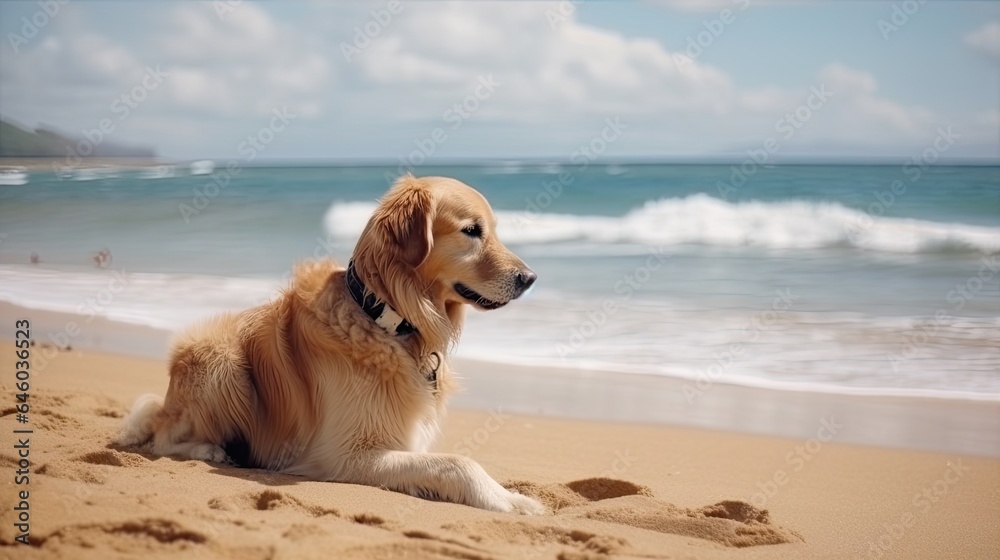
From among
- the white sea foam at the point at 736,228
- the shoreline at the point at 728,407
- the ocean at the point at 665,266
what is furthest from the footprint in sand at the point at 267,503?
the white sea foam at the point at 736,228

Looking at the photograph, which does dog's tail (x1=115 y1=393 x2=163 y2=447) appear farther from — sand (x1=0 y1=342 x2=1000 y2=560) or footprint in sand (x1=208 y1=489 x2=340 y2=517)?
footprint in sand (x1=208 y1=489 x2=340 y2=517)

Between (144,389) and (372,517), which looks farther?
(144,389)

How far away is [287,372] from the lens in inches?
171

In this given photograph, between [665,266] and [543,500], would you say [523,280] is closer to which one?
[543,500]

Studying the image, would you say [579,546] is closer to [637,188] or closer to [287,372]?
[287,372]

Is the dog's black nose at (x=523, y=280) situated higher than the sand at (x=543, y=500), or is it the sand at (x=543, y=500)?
the dog's black nose at (x=523, y=280)

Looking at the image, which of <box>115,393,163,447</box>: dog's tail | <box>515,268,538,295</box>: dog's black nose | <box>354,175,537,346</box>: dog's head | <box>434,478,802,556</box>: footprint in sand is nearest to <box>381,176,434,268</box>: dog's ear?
<box>354,175,537,346</box>: dog's head

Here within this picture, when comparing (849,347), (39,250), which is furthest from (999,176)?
(39,250)

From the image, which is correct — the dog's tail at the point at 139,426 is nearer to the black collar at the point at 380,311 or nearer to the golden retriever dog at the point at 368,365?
the golden retriever dog at the point at 368,365

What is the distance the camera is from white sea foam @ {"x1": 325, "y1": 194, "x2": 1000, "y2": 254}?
15742mm

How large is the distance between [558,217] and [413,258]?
59.6 feet

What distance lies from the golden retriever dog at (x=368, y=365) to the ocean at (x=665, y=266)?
3.29m

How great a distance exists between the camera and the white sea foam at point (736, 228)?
15.7m

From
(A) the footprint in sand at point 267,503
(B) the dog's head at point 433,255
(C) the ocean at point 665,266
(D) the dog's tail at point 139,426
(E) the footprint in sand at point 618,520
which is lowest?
(A) the footprint in sand at point 267,503
